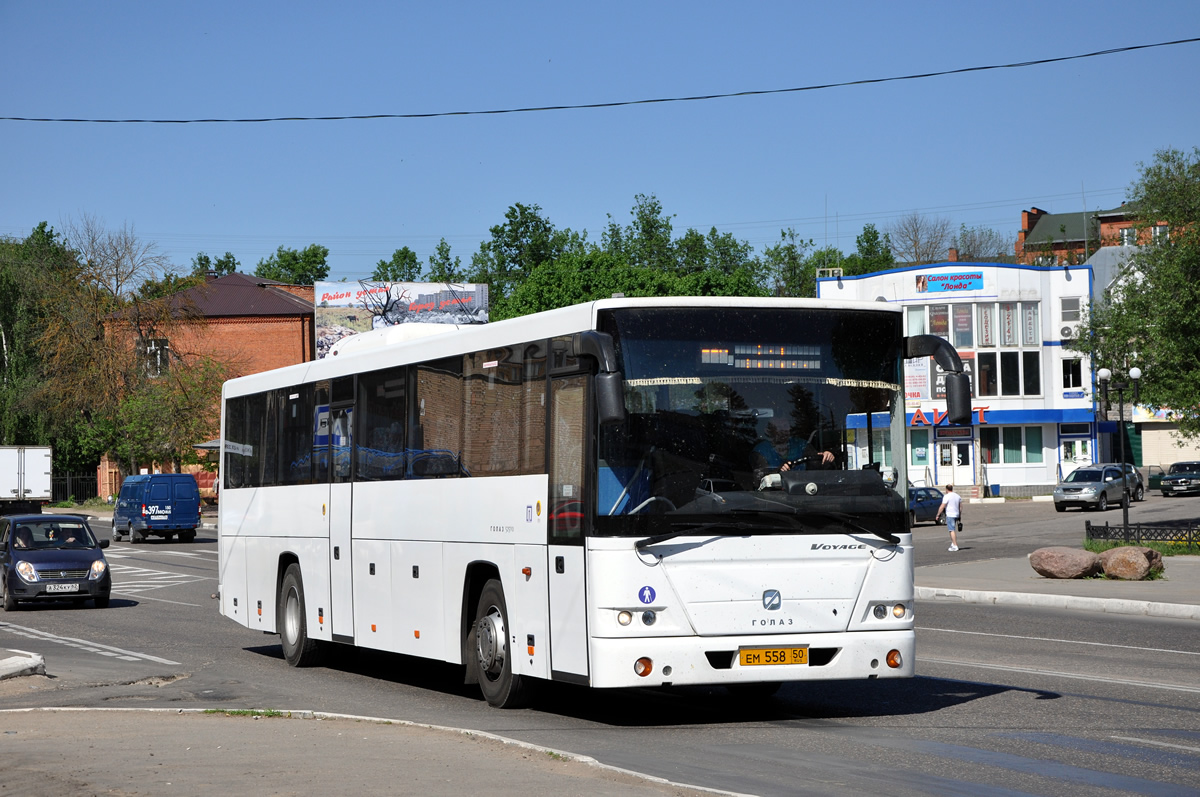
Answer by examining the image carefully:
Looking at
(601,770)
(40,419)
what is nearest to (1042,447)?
(40,419)

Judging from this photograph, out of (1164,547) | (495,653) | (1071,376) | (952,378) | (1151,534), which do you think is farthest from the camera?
(1071,376)

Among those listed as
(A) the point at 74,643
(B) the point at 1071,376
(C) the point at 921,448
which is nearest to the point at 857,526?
(A) the point at 74,643

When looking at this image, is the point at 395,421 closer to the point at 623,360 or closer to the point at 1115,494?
the point at 623,360

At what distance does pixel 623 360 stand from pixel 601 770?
322 cm

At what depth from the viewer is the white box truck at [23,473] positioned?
57.9 m

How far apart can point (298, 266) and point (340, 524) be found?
107 metres

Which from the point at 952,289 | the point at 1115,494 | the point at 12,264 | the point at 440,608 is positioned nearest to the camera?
the point at 440,608

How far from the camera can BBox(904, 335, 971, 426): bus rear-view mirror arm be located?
403 inches

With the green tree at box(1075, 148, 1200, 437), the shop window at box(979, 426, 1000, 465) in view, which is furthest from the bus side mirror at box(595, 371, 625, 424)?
the shop window at box(979, 426, 1000, 465)

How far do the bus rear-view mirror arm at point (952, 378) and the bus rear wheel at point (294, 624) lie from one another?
7.81 metres

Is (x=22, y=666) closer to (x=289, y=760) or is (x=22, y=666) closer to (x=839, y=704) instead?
(x=289, y=760)

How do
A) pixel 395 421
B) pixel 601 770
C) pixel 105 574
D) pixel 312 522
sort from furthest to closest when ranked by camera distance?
pixel 105 574
pixel 312 522
pixel 395 421
pixel 601 770

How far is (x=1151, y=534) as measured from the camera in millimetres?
32844

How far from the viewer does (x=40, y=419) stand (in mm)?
77125
